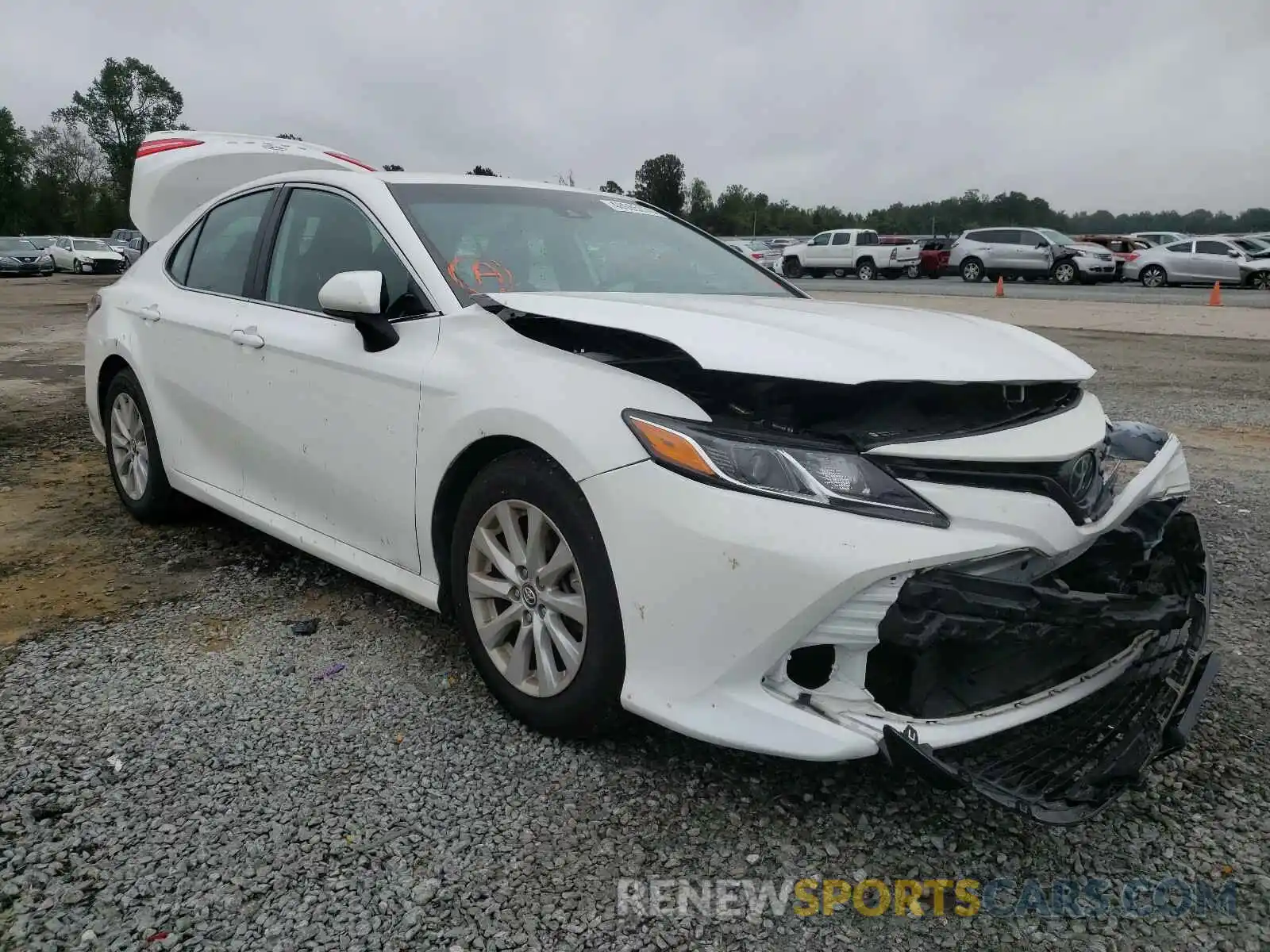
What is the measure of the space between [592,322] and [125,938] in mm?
1617

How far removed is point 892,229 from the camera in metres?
69.5

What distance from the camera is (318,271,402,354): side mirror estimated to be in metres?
2.80

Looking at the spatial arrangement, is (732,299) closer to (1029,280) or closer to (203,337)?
(203,337)

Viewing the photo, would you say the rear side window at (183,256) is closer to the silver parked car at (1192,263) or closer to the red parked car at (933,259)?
the silver parked car at (1192,263)

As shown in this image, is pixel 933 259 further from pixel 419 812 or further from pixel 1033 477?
pixel 419 812

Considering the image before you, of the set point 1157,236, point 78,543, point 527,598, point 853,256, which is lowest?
point 78,543

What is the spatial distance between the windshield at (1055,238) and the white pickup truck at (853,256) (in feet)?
17.2

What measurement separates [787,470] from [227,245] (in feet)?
9.25

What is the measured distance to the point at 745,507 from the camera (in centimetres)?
208

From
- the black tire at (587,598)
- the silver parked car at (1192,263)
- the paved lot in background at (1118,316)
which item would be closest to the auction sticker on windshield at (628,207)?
the black tire at (587,598)

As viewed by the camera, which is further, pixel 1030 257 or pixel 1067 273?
pixel 1030 257

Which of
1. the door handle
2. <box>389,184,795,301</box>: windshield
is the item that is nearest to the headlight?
<box>389,184,795,301</box>: windshield

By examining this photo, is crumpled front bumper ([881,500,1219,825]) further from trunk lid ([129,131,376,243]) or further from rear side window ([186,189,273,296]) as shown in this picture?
trunk lid ([129,131,376,243])

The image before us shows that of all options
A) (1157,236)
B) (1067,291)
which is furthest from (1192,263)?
(1157,236)
